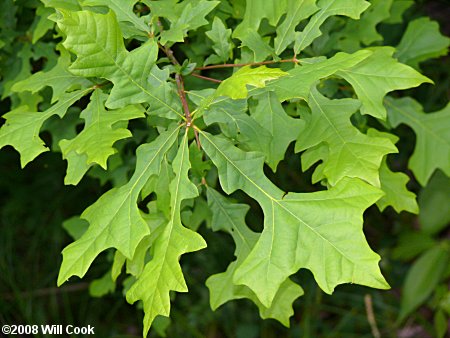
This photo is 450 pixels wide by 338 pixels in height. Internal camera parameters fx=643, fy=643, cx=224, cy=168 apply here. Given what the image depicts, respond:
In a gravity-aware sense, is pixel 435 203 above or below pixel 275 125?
below

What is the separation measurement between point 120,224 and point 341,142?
0.55 metres

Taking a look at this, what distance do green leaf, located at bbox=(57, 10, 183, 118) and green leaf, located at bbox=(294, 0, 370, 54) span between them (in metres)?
0.33

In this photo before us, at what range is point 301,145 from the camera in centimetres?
153

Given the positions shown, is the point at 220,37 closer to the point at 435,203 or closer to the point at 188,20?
the point at 188,20

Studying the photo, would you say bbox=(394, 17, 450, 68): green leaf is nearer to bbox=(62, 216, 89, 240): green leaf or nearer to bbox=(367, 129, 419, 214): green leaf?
bbox=(367, 129, 419, 214): green leaf

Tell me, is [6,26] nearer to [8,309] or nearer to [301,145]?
[301,145]

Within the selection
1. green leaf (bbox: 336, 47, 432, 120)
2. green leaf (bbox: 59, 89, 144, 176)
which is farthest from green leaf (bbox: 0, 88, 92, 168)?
green leaf (bbox: 336, 47, 432, 120)

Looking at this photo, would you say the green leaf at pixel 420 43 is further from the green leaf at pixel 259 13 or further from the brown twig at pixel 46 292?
the brown twig at pixel 46 292

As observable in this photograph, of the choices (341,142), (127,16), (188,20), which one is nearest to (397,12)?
(341,142)

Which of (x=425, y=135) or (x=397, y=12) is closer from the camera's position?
(x=425, y=135)

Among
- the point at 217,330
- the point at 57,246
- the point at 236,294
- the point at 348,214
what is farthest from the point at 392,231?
the point at 348,214

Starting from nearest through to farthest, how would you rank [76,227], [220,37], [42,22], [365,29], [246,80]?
1. [246,80]
2. [220,37]
3. [42,22]
4. [365,29]
5. [76,227]

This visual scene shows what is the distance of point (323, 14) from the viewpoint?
151 cm

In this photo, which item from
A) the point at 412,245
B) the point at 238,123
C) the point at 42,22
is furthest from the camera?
the point at 412,245
